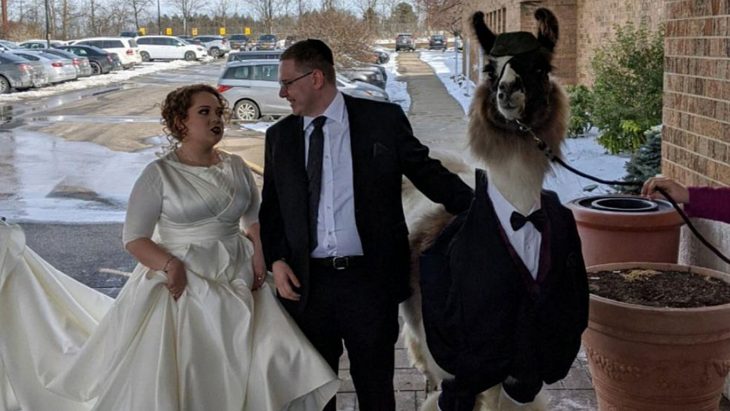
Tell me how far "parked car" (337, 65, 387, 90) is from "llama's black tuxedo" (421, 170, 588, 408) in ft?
67.2

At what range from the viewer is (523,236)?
9.11ft

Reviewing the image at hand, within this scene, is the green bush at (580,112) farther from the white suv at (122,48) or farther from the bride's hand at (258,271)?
the white suv at (122,48)

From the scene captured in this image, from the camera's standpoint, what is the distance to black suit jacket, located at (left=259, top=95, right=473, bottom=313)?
10.8 feet

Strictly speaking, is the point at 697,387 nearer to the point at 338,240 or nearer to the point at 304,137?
the point at 338,240

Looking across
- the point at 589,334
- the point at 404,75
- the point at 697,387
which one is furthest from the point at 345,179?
the point at 404,75

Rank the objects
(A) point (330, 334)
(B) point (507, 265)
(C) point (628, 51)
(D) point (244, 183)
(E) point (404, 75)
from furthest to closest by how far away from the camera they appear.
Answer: (E) point (404, 75) < (C) point (628, 51) < (D) point (244, 183) < (A) point (330, 334) < (B) point (507, 265)

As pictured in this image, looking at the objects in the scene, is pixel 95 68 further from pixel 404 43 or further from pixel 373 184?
pixel 373 184

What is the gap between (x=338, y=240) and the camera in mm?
3307

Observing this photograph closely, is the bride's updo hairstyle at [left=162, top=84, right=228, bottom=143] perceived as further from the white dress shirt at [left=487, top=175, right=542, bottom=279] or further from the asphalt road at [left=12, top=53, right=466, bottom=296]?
Answer: the white dress shirt at [left=487, top=175, right=542, bottom=279]

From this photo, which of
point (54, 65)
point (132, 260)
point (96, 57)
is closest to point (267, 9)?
point (96, 57)

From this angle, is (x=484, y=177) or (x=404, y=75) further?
(x=404, y=75)

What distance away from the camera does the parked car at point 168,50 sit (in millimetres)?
57531

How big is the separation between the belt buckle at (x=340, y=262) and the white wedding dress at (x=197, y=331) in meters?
0.42

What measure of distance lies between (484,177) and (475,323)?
0.51m
